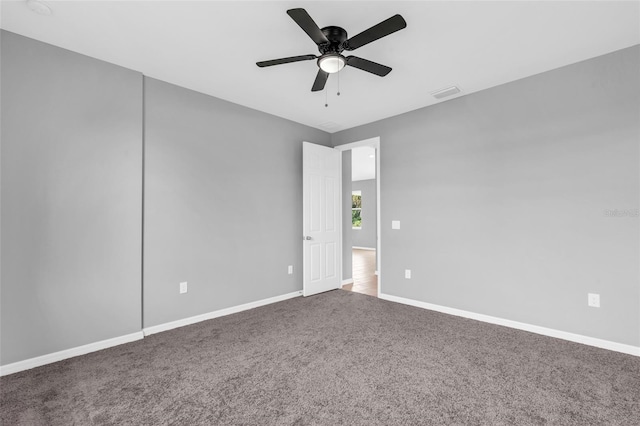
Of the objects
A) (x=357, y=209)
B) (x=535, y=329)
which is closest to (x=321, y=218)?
(x=535, y=329)

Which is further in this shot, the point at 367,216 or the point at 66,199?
the point at 367,216

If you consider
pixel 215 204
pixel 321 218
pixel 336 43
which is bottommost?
pixel 321 218

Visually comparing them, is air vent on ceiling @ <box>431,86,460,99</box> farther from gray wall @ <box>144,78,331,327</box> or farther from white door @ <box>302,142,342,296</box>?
gray wall @ <box>144,78,331,327</box>

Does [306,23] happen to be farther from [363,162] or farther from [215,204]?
[363,162]

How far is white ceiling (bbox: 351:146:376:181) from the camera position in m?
6.96

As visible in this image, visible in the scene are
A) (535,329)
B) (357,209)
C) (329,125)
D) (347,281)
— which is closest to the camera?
(535,329)

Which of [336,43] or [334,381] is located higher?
[336,43]

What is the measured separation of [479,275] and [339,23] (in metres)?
3.05

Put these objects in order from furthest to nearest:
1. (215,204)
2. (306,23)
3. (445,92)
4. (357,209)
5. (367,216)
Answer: (357,209)
(367,216)
(215,204)
(445,92)
(306,23)

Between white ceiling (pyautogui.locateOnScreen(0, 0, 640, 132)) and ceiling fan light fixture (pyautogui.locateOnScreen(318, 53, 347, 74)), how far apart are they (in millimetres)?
299

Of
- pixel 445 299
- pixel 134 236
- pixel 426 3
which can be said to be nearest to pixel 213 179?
pixel 134 236

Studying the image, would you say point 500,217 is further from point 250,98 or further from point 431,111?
point 250,98

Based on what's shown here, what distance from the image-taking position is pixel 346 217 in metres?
5.25

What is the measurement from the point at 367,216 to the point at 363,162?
3545 mm
